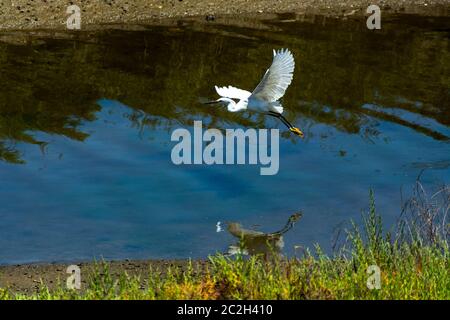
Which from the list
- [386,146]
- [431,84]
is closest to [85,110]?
[386,146]

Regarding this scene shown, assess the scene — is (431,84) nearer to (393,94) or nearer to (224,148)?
(393,94)

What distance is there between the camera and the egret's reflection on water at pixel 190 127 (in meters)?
8.92

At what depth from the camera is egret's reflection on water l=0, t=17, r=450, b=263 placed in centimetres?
892

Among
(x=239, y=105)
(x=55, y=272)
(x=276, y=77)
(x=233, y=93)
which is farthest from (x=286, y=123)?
(x=55, y=272)

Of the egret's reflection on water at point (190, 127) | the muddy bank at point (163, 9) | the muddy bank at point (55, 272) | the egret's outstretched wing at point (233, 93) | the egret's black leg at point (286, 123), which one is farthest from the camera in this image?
the muddy bank at point (163, 9)

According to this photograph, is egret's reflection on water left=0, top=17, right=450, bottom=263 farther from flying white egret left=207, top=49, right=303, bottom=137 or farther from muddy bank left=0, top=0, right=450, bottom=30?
flying white egret left=207, top=49, right=303, bottom=137

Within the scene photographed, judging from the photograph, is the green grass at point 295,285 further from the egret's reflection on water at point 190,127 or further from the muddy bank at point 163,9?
the muddy bank at point 163,9

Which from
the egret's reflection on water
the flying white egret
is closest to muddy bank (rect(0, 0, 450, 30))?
the egret's reflection on water

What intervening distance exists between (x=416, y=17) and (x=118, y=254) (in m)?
8.85

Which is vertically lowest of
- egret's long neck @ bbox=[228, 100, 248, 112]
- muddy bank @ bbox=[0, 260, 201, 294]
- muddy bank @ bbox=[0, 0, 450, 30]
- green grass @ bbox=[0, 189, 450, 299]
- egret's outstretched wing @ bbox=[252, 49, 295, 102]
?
green grass @ bbox=[0, 189, 450, 299]

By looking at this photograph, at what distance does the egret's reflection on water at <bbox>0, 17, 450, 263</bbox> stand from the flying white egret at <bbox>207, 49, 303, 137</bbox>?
2.70 ft

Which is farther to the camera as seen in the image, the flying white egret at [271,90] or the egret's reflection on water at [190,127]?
the egret's reflection on water at [190,127]

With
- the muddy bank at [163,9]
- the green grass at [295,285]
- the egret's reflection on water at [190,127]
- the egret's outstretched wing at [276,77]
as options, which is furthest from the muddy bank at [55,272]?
the muddy bank at [163,9]

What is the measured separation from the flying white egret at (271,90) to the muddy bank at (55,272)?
1.56m
